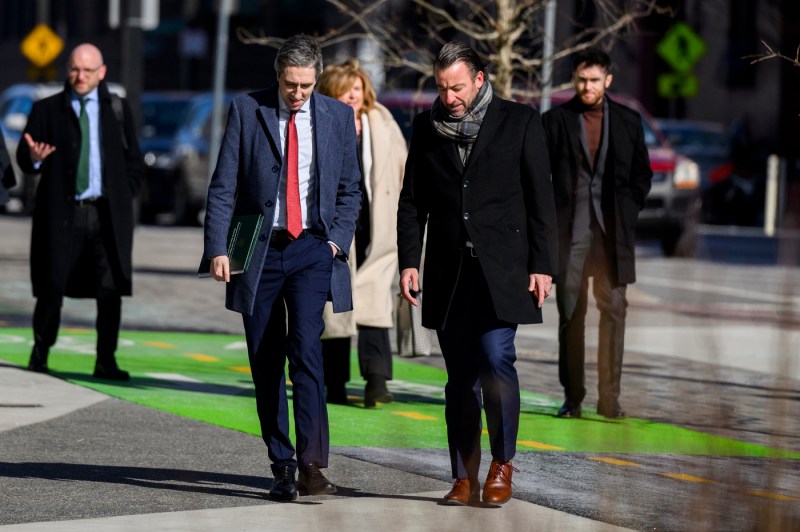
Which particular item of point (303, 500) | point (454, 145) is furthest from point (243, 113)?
point (303, 500)

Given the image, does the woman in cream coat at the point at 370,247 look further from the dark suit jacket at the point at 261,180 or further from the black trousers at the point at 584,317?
the dark suit jacket at the point at 261,180

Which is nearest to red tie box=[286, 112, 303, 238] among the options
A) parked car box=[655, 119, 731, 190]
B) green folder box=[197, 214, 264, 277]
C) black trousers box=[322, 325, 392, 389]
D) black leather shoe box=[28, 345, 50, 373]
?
green folder box=[197, 214, 264, 277]

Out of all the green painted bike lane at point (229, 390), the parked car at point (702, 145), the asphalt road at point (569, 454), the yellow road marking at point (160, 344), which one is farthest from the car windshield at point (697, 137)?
the yellow road marking at point (160, 344)

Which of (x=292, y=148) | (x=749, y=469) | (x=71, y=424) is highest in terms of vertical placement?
(x=292, y=148)

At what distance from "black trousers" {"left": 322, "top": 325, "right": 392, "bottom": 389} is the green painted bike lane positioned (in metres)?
0.16

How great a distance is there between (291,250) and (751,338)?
7.15 meters

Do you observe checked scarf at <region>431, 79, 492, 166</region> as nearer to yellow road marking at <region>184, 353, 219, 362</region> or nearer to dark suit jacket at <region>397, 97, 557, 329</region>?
dark suit jacket at <region>397, 97, 557, 329</region>

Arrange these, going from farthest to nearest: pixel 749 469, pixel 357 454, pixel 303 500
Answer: pixel 357 454 → pixel 303 500 → pixel 749 469

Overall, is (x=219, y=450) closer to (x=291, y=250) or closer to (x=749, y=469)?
(x=291, y=250)

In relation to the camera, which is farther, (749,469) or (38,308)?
(38,308)

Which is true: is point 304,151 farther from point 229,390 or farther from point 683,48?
point 683,48

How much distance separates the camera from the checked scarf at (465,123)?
6.29 meters

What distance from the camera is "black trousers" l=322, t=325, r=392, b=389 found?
8953mm

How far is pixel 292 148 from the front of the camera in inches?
255
